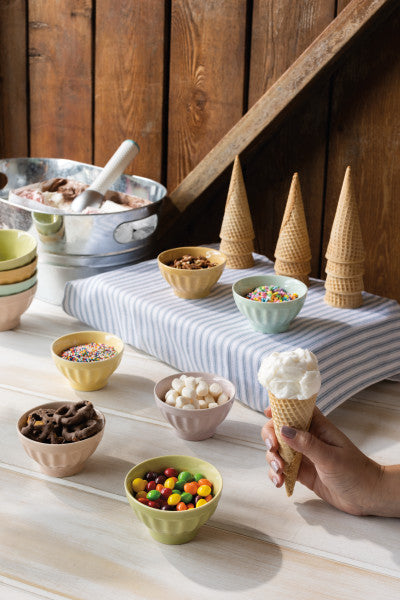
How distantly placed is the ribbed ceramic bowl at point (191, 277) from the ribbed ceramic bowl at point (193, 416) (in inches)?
12.7

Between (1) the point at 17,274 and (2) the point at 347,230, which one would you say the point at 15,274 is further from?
(2) the point at 347,230

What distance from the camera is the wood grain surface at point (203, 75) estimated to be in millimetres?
1966

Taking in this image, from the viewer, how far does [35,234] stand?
1.88 m

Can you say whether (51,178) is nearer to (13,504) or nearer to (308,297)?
(308,297)

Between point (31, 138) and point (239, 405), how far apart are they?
1304 millimetres

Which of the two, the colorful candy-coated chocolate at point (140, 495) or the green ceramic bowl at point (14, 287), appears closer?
the colorful candy-coated chocolate at point (140, 495)

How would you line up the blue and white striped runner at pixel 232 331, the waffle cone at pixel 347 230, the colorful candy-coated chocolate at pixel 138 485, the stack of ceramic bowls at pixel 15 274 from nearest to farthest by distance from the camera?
the colorful candy-coated chocolate at pixel 138 485, the blue and white striped runner at pixel 232 331, the waffle cone at pixel 347 230, the stack of ceramic bowls at pixel 15 274

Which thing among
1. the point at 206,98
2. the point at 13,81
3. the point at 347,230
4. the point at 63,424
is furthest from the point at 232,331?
the point at 13,81

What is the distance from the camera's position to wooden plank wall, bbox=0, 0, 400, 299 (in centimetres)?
186

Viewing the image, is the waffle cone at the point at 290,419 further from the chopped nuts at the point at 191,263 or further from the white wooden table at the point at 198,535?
the chopped nuts at the point at 191,263

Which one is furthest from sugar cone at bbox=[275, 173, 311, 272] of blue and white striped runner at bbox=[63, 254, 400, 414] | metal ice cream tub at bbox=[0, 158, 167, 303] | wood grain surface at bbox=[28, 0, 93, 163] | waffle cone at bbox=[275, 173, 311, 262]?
wood grain surface at bbox=[28, 0, 93, 163]

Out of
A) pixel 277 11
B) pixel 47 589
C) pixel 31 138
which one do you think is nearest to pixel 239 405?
pixel 47 589

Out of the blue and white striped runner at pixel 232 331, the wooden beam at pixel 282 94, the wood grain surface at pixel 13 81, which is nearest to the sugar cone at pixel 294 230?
the blue and white striped runner at pixel 232 331

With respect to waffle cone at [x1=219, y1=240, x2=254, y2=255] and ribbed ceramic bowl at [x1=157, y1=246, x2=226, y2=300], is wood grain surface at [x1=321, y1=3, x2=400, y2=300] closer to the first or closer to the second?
waffle cone at [x1=219, y1=240, x2=254, y2=255]
